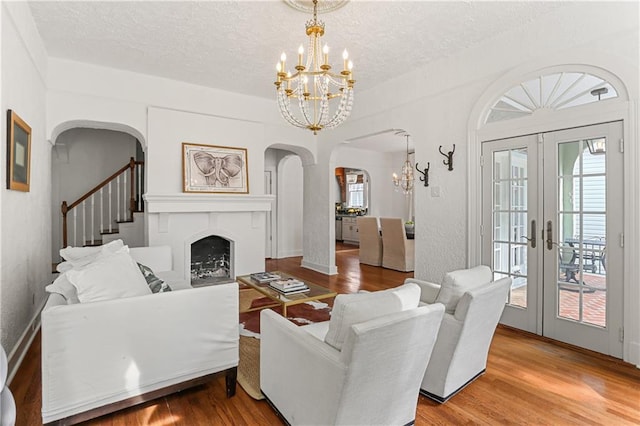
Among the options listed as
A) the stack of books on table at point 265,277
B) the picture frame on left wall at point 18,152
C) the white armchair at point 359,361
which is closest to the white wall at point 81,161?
the picture frame on left wall at point 18,152

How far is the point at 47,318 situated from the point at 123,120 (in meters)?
3.45

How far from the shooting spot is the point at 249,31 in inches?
128

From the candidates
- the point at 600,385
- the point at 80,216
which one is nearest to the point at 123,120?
the point at 80,216

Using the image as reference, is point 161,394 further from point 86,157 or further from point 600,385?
point 86,157

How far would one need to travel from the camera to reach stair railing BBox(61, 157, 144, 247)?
17.4ft

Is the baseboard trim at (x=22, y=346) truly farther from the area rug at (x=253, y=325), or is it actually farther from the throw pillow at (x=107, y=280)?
the area rug at (x=253, y=325)

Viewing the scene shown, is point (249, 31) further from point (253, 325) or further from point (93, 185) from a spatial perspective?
point (93, 185)

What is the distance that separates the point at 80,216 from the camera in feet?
17.8

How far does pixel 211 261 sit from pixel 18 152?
3084 mm

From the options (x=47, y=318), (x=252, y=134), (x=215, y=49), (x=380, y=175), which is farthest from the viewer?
(x=380, y=175)

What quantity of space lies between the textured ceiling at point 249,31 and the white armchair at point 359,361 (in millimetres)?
2496

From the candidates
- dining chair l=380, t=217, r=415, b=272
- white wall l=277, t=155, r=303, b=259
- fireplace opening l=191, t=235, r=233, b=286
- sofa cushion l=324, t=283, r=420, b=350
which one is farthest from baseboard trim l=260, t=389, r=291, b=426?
white wall l=277, t=155, r=303, b=259

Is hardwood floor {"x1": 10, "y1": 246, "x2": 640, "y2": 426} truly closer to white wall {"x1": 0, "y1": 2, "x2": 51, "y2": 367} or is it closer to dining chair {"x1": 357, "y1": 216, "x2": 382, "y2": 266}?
white wall {"x1": 0, "y1": 2, "x2": 51, "y2": 367}

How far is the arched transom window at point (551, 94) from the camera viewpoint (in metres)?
2.83
